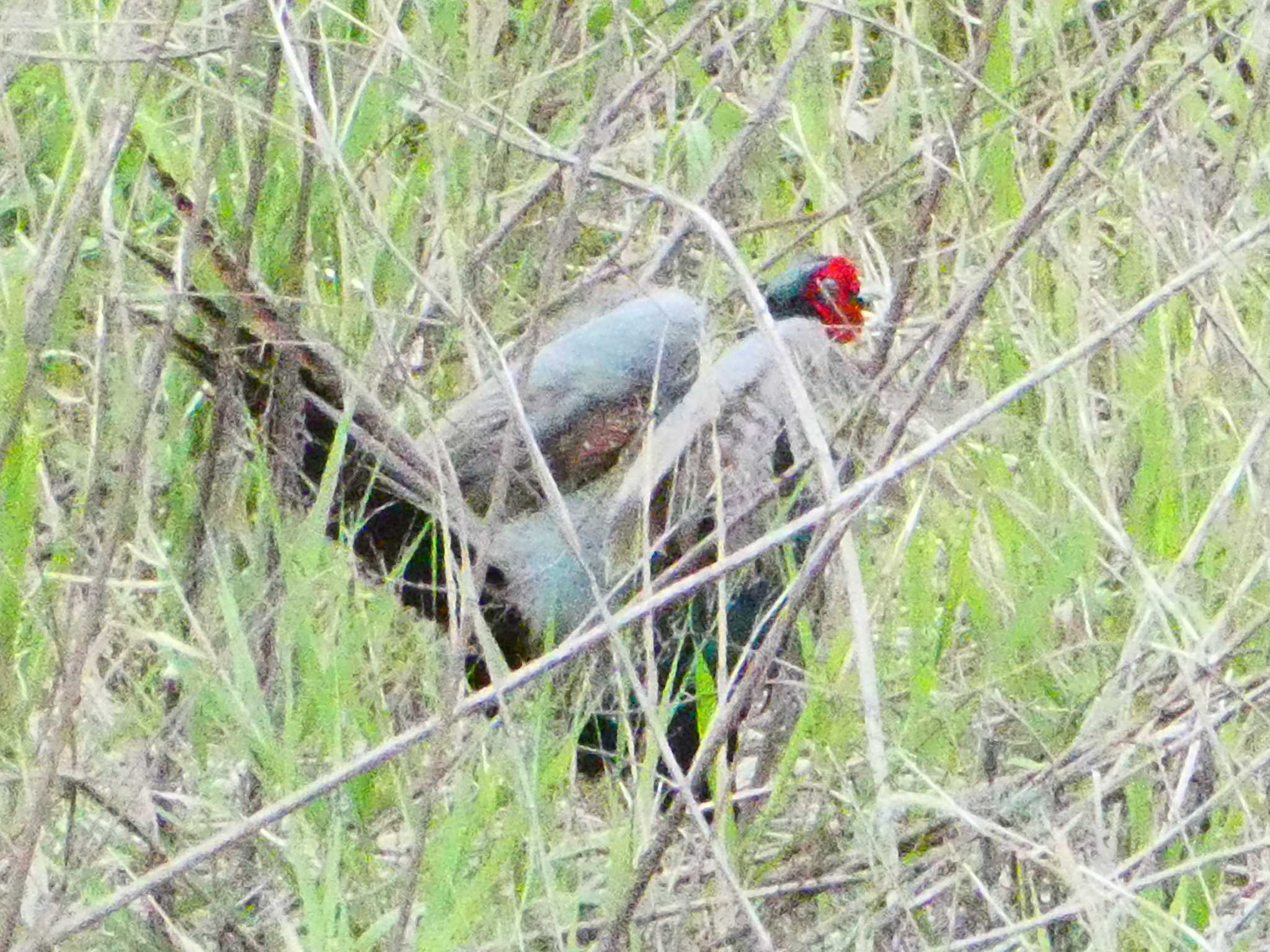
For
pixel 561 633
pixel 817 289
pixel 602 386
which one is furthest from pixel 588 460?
pixel 817 289

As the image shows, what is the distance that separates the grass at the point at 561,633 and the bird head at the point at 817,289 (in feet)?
1.08

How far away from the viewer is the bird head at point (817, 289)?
325cm

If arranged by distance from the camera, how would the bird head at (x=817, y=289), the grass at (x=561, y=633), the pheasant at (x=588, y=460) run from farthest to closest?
1. the bird head at (x=817, y=289)
2. the pheasant at (x=588, y=460)
3. the grass at (x=561, y=633)

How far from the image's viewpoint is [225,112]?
1624mm

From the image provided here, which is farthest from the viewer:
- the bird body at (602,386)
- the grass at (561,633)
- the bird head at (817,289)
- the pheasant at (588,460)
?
the bird head at (817,289)

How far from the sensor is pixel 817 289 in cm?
328

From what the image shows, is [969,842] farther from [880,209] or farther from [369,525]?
[880,209]

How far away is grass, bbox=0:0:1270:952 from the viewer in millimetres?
1646

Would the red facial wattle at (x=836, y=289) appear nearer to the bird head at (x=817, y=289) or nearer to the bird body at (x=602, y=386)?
the bird head at (x=817, y=289)

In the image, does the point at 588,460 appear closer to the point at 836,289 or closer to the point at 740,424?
the point at 740,424

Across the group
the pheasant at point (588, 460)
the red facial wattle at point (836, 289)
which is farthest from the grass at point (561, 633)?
the red facial wattle at point (836, 289)

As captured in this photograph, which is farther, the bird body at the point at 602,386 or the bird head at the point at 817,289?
the bird head at the point at 817,289

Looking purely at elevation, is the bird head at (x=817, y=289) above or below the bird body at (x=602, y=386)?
below

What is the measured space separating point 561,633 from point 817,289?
997 mm
